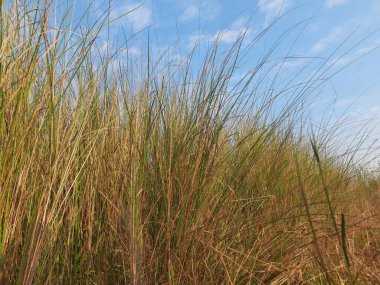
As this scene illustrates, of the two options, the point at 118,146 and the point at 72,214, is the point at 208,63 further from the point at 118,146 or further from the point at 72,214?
the point at 72,214

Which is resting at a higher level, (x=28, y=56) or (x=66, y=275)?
(x=28, y=56)

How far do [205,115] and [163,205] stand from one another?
16.3 inches

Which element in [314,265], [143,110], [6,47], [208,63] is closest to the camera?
[6,47]

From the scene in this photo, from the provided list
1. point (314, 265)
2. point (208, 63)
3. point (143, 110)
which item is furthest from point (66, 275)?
point (314, 265)

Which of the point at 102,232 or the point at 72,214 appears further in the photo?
the point at 102,232

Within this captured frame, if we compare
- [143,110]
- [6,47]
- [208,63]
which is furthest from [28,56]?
[208,63]

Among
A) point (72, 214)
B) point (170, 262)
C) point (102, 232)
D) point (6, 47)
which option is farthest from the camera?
point (102, 232)

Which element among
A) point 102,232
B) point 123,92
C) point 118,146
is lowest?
point 102,232

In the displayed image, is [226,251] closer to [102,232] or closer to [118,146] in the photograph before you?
[102,232]

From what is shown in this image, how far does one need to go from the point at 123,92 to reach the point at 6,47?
0.84 m

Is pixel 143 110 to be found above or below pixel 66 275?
above

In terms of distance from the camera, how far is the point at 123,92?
2.09 m

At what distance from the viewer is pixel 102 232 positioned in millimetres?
1643

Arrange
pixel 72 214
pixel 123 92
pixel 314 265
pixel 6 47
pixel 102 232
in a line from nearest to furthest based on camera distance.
→ pixel 6 47
pixel 72 214
pixel 102 232
pixel 123 92
pixel 314 265
